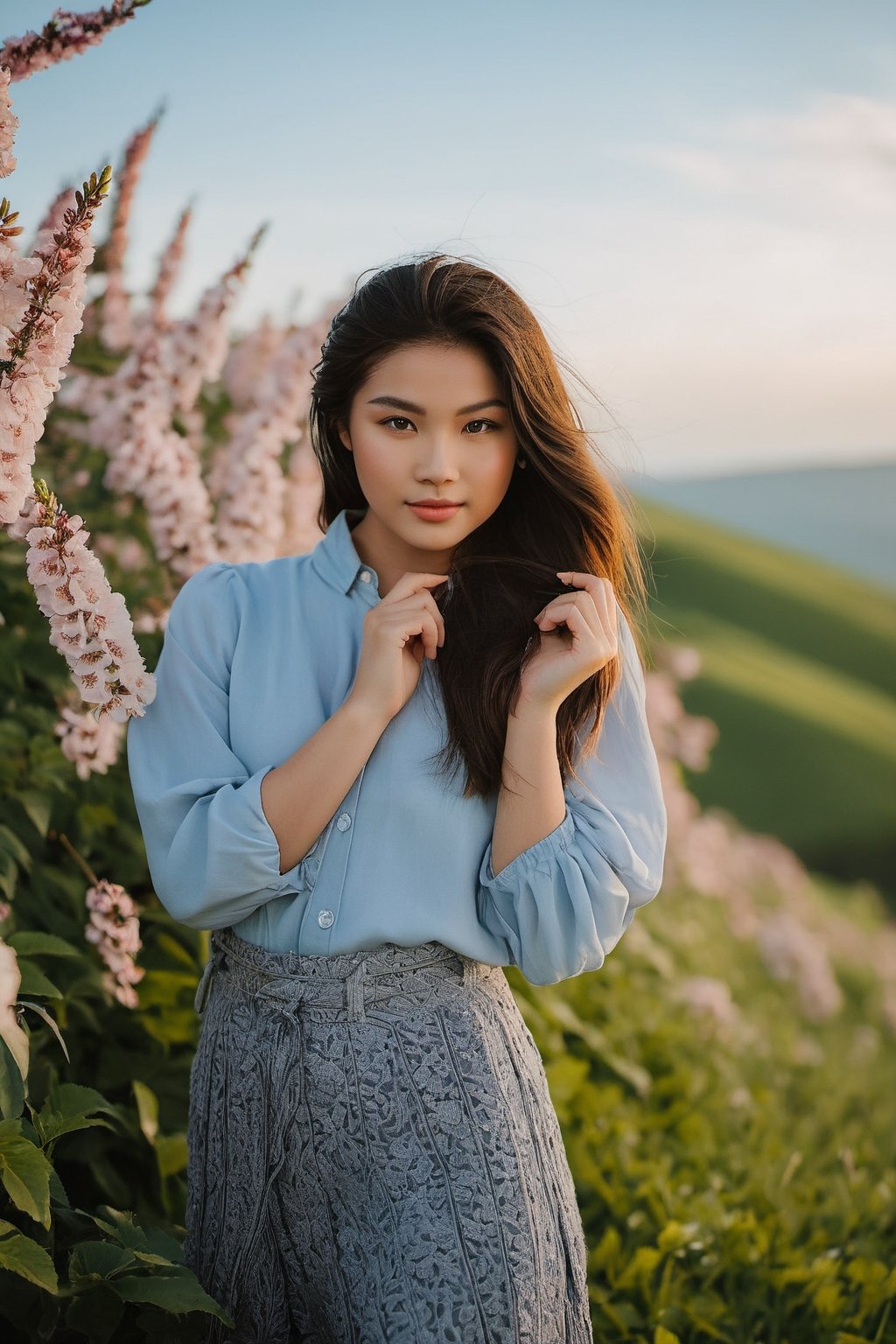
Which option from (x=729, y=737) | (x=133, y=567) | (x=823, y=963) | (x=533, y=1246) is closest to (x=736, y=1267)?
Result: (x=533, y=1246)

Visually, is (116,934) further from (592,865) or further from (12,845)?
(592,865)

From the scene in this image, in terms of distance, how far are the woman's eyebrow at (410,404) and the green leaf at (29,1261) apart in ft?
3.94

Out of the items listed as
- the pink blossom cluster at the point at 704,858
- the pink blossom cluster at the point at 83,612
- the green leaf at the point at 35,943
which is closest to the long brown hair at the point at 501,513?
the pink blossom cluster at the point at 83,612

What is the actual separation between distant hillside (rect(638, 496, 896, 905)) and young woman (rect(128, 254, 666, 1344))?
6893mm

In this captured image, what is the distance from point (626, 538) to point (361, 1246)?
1144 millimetres

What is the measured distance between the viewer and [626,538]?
210 centimetres

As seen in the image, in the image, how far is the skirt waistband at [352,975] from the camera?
5.68 ft

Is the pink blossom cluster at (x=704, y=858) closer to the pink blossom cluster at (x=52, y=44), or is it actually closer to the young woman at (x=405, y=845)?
the young woman at (x=405, y=845)

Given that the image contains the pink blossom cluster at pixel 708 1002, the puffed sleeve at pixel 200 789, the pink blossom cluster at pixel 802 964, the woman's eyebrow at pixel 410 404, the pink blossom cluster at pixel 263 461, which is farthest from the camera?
the pink blossom cluster at pixel 802 964

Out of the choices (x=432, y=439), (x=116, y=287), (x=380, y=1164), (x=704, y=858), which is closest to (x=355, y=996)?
(x=380, y=1164)

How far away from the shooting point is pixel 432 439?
1.87 m

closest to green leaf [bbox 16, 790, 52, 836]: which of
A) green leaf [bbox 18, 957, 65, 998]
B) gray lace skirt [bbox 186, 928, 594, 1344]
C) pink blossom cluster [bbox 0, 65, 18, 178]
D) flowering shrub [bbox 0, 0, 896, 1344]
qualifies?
flowering shrub [bbox 0, 0, 896, 1344]

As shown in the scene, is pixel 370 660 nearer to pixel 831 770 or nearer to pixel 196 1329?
pixel 196 1329

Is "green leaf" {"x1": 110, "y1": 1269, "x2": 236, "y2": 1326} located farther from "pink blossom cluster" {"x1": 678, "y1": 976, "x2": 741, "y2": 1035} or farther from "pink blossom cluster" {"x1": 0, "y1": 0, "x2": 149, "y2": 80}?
"pink blossom cluster" {"x1": 678, "y1": 976, "x2": 741, "y2": 1035}
